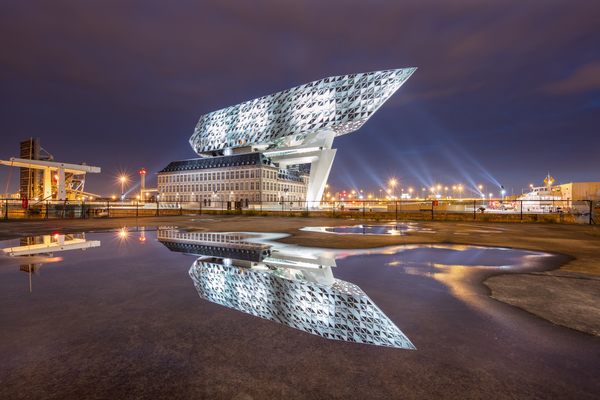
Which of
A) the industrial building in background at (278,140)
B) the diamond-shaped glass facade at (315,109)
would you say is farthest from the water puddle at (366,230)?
the diamond-shaped glass facade at (315,109)

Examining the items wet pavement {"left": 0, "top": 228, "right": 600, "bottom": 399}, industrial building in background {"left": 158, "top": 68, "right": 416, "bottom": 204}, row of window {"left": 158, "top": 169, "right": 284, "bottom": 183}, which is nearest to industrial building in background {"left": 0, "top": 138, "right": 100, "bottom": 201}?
row of window {"left": 158, "top": 169, "right": 284, "bottom": 183}

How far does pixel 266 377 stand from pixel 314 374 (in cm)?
41

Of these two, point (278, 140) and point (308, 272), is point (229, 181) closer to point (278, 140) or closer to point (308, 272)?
point (278, 140)

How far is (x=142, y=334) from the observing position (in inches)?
124

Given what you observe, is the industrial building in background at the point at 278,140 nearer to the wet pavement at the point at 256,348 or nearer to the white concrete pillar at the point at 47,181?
the wet pavement at the point at 256,348

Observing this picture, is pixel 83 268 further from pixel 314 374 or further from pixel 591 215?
pixel 591 215

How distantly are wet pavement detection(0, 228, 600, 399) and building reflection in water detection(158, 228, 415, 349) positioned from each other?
0.46 ft

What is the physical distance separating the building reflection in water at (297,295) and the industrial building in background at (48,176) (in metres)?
37.9

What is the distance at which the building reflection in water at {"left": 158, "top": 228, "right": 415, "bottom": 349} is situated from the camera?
10.8 feet

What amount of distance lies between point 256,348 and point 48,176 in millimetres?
65420

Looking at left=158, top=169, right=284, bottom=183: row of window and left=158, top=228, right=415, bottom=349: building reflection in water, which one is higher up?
left=158, top=169, right=284, bottom=183: row of window

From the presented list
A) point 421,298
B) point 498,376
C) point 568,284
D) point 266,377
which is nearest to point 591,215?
point 568,284

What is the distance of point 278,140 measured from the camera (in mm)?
77062

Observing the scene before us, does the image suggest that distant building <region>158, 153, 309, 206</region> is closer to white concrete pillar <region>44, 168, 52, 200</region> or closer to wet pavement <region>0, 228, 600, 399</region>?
white concrete pillar <region>44, 168, 52, 200</region>
